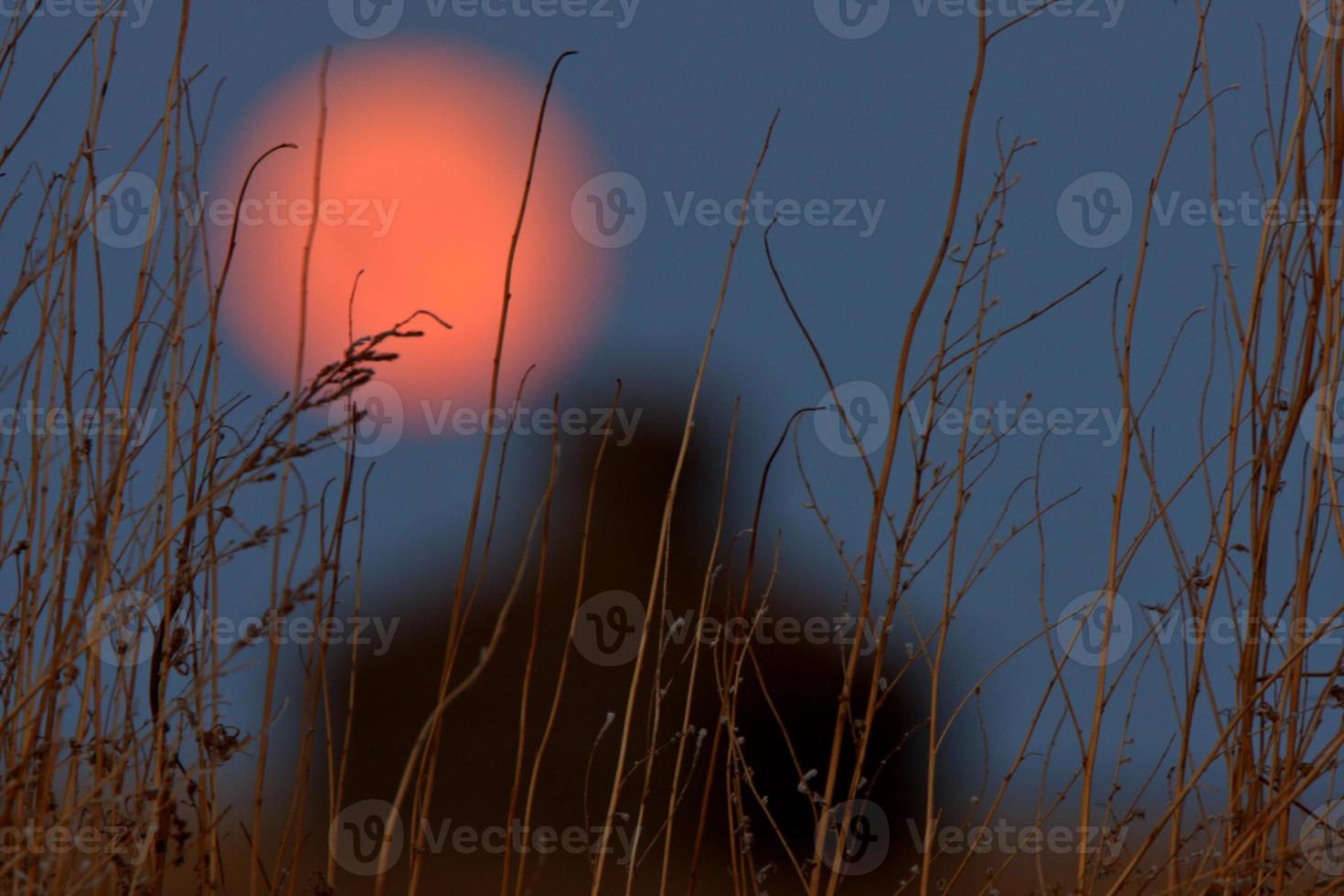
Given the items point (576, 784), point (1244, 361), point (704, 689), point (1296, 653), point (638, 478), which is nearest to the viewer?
point (1296, 653)

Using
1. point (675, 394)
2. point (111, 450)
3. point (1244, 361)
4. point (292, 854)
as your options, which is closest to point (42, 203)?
point (111, 450)

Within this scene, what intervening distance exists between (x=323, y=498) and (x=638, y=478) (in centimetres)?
1159

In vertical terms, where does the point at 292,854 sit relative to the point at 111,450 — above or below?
below

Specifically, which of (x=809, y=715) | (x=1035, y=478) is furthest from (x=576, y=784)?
(x=1035, y=478)

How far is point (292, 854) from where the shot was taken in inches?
71.8

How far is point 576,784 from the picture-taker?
1053 cm

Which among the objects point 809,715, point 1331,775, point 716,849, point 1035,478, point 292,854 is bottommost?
point 716,849

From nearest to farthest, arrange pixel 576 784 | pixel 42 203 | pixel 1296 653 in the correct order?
pixel 1296 653 < pixel 42 203 < pixel 576 784

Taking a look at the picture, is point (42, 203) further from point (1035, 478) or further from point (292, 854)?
point (1035, 478)

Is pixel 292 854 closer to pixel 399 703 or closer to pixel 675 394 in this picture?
pixel 399 703

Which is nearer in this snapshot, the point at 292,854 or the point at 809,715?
the point at 292,854

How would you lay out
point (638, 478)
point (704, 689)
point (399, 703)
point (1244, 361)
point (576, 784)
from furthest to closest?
1. point (638, 478)
2. point (399, 703)
3. point (704, 689)
4. point (576, 784)
5. point (1244, 361)

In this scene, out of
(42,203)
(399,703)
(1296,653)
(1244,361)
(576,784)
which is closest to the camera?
(1296,653)

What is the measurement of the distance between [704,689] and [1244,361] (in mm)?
9858
